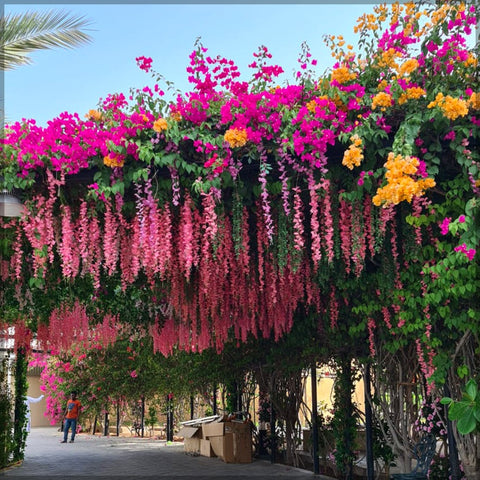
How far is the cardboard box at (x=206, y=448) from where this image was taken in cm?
1227

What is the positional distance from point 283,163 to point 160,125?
955 millimetres

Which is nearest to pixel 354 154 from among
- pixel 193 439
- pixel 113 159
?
pixel 113 159

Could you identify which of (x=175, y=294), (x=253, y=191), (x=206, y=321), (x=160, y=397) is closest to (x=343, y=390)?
(x=206, y=321)

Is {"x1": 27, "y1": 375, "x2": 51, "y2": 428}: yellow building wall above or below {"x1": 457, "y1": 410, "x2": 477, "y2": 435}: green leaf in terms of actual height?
below

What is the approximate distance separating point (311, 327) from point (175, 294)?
218 cm

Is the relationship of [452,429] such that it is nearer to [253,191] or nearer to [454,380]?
[454,380]

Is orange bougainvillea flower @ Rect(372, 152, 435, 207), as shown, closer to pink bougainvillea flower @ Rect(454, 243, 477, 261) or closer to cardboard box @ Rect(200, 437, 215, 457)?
pink bougainvillea flower @ Rect(454, 243, 477, 261)

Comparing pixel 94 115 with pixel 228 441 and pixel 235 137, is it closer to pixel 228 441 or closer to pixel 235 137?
pixel 235 137

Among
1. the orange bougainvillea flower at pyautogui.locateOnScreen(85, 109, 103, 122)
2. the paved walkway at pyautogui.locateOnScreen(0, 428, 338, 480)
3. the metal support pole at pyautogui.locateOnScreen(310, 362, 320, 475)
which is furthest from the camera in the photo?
the paved walkway at pyautogui.locateOnScreen(0, 428, 338, 480)

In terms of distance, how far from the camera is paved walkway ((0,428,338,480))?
9633 millimetres

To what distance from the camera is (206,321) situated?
7.02 metres

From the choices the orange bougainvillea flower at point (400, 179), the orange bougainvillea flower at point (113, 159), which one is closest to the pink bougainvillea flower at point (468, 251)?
the orange bougainvillea flower at point (400, 179)

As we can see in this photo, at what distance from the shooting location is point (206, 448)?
1239cm

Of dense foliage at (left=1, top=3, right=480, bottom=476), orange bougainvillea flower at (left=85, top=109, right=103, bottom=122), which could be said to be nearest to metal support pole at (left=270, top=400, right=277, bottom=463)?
dense foliage at (left=1, top=3, right=480, bottom=476)
